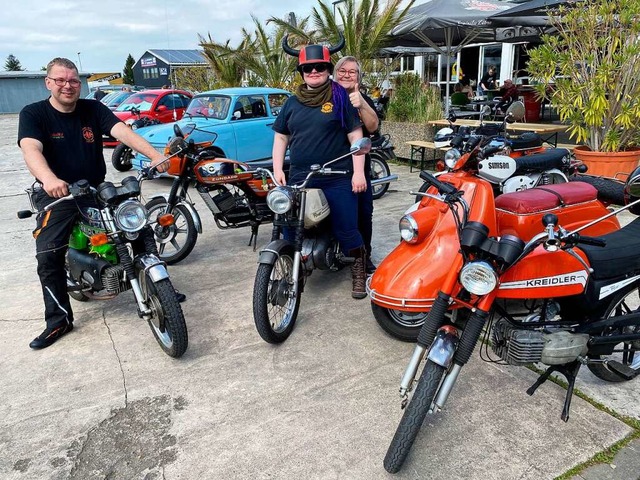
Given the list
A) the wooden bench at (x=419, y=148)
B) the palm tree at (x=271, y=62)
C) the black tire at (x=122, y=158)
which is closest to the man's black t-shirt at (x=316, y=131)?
the wooden bench at (x=419, y=148)

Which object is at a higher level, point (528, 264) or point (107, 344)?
point (528, 264)

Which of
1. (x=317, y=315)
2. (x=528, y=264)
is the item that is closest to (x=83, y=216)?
(x=317, y=315)

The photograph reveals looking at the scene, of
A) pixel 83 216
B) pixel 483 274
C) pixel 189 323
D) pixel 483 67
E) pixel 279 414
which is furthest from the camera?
pixel 483 67

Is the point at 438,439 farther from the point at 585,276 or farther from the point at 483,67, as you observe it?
the point at 483,67

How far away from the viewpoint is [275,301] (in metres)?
3.27

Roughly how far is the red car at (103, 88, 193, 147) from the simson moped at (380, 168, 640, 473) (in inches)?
455

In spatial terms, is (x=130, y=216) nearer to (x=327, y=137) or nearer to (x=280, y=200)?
(x=280, y=200)

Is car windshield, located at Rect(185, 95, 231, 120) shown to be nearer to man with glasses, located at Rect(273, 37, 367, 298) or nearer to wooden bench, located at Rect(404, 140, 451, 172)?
wooden bench, located at Rect(404, 140, 451, 172)

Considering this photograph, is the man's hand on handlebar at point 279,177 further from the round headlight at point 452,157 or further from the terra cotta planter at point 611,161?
the terra cotta planter at point 611,161

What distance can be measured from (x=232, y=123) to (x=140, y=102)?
660 cm

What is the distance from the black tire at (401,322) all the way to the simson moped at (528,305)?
0.43 meters

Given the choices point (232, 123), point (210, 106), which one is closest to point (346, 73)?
point (232, 123)

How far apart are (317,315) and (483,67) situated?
57.4 feet

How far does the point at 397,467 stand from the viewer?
6.98 feet
